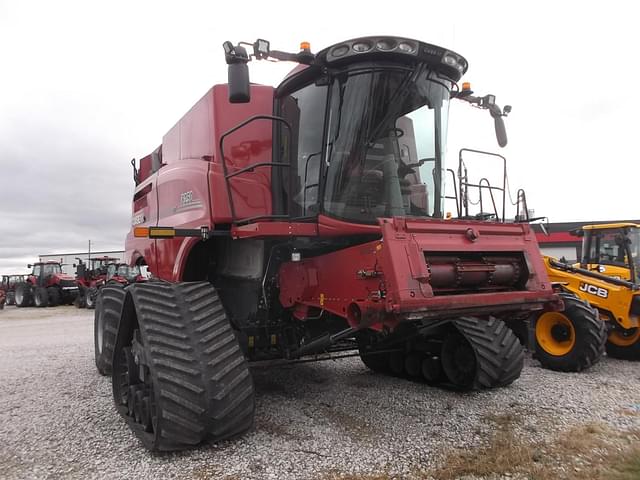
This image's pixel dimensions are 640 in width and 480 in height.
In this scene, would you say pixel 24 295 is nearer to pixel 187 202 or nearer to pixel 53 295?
pixel 53 295

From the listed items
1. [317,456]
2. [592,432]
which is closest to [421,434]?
[317,456]

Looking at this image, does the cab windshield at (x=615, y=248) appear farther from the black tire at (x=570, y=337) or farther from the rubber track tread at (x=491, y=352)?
the rubber track tread at (x=491, y=352)

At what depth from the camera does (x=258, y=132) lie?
4.88 meters

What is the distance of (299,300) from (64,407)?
9.45 feet

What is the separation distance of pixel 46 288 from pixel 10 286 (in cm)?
613

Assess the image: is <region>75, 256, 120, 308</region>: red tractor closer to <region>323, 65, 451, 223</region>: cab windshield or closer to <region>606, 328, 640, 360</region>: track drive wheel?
<region>606, 328, 640, 360</region>: track drive wheel

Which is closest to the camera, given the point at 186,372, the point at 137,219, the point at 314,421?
the point at 186,372

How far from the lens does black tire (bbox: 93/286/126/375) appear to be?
623 cm

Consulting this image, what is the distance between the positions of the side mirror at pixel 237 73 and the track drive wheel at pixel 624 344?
23.4ft

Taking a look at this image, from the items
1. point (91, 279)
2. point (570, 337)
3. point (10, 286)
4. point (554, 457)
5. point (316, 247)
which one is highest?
point (316, 247)

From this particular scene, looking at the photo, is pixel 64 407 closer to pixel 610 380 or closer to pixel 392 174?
pixel 392 174

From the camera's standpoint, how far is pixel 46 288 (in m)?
23.9

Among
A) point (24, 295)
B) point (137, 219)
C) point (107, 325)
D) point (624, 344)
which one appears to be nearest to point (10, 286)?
point (24, 295)

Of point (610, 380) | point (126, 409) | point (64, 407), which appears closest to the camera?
point (126, 409)
